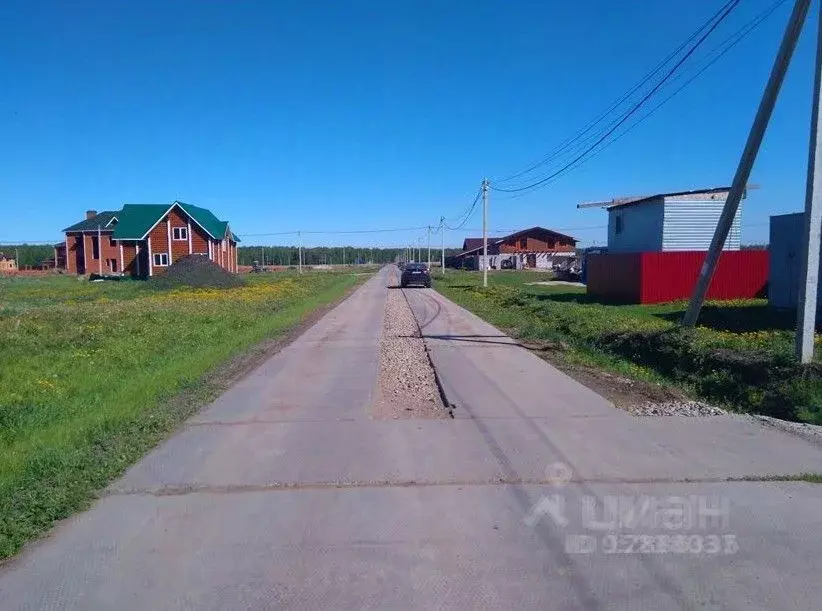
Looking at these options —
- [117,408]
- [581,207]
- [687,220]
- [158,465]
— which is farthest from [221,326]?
[581,207]

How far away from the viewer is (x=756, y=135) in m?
12.7

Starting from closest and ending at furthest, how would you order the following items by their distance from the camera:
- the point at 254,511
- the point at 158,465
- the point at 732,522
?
the point at 732,522
the point at 254,511
the point at 158,465

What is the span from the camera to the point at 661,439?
781 cm

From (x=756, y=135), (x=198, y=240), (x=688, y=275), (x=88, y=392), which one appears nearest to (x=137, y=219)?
(x=198, y=240)

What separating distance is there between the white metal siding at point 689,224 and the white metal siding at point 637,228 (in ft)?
1.22

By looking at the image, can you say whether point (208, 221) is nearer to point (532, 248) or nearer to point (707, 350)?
point (532, 248)

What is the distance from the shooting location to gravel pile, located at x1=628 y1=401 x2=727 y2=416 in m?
9.31

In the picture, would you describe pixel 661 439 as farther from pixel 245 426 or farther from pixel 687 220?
pixel 687 220

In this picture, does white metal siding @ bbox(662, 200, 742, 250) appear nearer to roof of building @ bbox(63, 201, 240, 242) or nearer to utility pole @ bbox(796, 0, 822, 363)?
utility pole @ bbox(796, 0, 822, 363)

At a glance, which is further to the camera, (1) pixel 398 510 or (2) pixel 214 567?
(1) pixel 398 510

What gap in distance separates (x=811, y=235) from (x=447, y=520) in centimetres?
835

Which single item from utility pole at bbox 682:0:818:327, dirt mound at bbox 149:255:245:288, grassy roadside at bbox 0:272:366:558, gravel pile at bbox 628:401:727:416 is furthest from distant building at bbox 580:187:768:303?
dirt mound at bbox 149:255:245:288

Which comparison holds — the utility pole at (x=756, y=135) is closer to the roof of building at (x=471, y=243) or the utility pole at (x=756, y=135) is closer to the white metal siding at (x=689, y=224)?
the white metal siding at (x=689, y=224)

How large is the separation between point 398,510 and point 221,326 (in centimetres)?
1683
